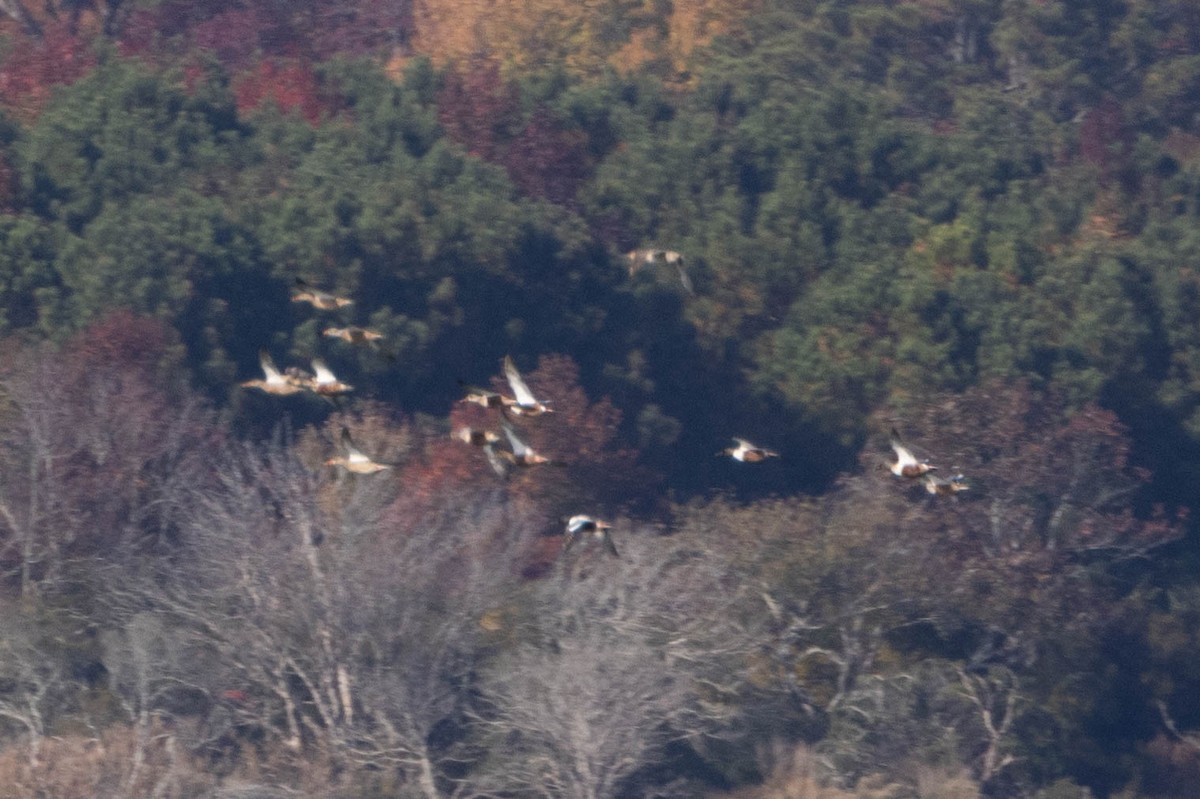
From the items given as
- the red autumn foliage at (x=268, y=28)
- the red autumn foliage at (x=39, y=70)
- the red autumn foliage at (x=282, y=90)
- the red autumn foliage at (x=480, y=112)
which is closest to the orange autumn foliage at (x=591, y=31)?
the red autumn foliage at (x=268, y=28)

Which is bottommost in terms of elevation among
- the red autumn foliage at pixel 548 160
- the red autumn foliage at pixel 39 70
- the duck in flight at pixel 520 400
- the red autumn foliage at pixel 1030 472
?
the red autumn foliage at pixel 1030 472

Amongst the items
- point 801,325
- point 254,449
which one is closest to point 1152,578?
point 801,325

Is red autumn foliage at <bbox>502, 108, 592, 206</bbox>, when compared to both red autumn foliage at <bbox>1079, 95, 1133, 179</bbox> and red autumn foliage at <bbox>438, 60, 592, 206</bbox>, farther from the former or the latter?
red autumn foliage at <bbox>1079, 95, 1133, 179</bbox>

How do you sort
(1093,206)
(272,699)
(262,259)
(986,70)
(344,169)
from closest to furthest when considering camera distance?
(272,699) < (262,259) < (344,169) < (1093,206) < (986,70)

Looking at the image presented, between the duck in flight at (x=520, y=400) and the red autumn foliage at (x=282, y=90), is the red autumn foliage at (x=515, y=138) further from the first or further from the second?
the duck in flight at (x=520, y=400)

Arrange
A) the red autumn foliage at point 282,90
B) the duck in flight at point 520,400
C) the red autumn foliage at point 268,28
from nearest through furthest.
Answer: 1. the duck in flight at point 520,400
2. the red autumn foliage at point 282,90
3. the red autumn foliage at point 268,28

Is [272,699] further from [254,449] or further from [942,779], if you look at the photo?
[942,779]
